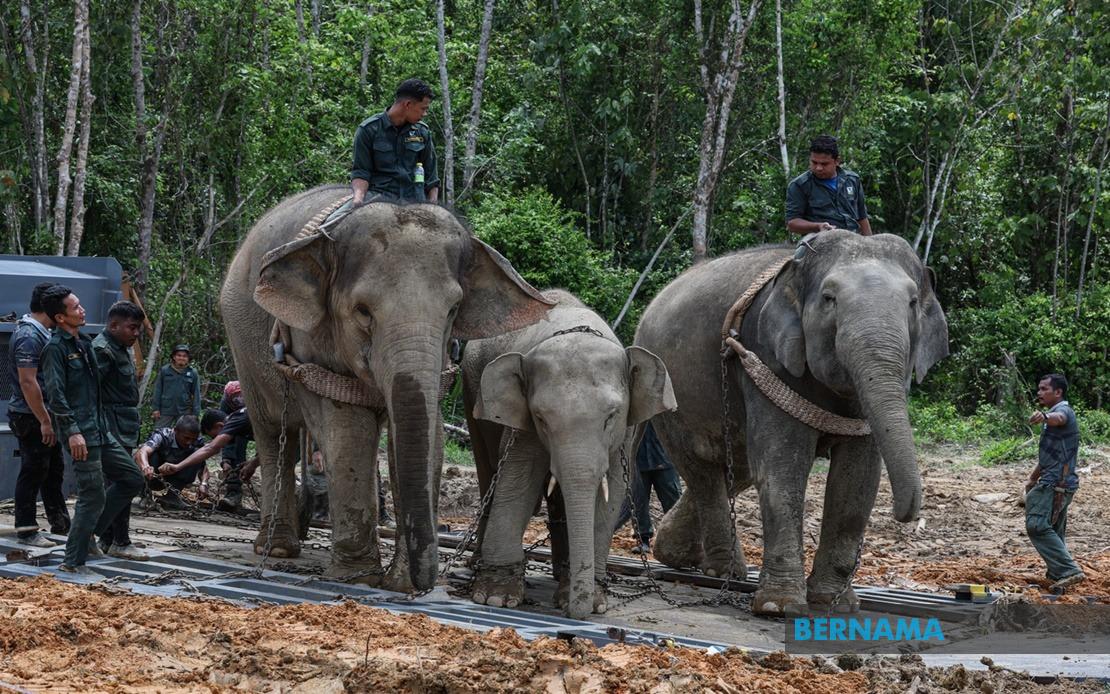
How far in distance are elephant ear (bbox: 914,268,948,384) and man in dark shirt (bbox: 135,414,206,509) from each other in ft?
20.1

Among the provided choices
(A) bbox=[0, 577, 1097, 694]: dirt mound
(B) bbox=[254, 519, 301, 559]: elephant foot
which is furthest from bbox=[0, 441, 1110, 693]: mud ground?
(B) bbox=[254, 519, 301, 559]: elephant foot

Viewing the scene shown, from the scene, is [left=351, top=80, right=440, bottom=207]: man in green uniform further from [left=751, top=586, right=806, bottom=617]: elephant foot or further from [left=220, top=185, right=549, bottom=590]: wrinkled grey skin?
[left=751, top=586, right=806, bottom=617]: elephant foot

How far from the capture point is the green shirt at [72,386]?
7910mm

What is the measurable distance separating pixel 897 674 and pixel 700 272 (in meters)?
4.47

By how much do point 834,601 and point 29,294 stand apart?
281 inches

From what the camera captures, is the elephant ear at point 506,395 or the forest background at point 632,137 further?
the forest background at point 632,137

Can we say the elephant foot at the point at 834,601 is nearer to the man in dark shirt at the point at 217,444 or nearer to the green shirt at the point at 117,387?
the green shirt at the point at 117,387

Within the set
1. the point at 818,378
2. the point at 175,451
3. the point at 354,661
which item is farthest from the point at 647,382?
the point at 175,451

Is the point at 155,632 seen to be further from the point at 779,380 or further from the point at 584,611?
the point at 779,380

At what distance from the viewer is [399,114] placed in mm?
8734

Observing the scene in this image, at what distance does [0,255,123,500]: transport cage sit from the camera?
440 inches

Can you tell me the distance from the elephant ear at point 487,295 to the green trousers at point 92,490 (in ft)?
6.77

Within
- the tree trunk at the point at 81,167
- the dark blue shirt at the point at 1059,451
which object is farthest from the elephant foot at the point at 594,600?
the tree trunk at the point at 81,167

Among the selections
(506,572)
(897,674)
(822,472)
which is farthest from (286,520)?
(822,472)
